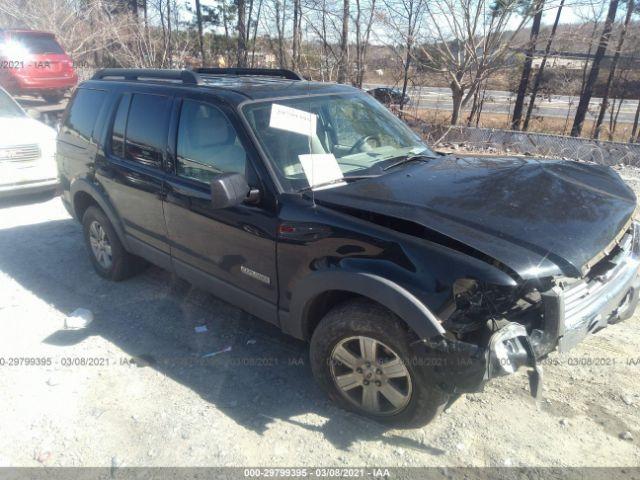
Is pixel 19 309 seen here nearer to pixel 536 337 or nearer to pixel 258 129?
pixel 258 129

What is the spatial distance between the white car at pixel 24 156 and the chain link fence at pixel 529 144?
7.22m

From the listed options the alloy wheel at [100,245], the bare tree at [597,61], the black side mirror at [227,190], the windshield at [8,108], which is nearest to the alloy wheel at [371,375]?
the black side mirror at [227,190]

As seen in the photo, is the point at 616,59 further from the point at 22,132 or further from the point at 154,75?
the point at 22,132

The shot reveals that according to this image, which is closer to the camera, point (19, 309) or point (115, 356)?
point (115, 356)

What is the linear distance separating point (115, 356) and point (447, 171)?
268 cm

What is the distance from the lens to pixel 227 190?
2688 millimetres

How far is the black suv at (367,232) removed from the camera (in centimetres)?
233

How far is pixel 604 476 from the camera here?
8.14 feet

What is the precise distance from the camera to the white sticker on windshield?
3.01 meters

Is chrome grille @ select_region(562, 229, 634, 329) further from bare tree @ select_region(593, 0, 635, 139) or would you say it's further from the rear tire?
bare tree @ select_region(593, 0, 635, 139)

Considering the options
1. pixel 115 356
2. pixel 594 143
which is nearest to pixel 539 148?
pixel 594 143

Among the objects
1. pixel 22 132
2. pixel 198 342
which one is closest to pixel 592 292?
pixel 198 342

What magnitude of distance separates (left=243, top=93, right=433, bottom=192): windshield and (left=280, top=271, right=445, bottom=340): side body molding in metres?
0.61

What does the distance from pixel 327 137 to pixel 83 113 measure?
8.75ft
